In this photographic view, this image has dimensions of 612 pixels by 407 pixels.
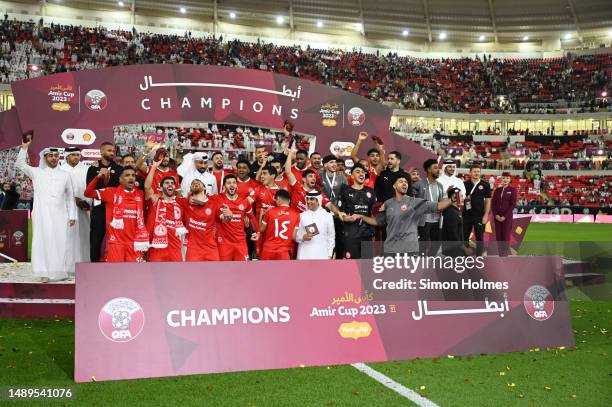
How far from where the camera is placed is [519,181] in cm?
4731

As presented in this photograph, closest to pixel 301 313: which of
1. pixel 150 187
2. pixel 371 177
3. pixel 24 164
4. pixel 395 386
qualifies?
pixel 395 386

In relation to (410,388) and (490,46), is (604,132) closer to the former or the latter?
(490,46)

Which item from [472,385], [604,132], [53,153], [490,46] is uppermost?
[490,46]

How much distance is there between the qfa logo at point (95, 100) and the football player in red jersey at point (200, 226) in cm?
401

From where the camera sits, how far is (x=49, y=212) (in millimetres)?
9531

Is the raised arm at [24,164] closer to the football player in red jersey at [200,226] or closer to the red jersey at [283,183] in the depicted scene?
the football player in red jersey at [200,226]

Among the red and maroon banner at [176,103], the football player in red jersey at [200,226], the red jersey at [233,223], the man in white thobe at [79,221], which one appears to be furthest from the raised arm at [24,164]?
the red jersey at [233,223]

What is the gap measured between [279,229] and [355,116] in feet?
18.4

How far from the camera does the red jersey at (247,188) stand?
8.83 m

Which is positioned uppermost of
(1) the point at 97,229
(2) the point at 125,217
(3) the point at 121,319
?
(2) the point at 125,217

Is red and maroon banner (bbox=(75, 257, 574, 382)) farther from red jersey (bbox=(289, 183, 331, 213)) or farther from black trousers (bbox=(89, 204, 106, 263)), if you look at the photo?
black trousers (bbox=(89, 204, 106, 263))

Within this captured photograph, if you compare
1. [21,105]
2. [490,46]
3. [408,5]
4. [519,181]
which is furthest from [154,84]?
[490,46]

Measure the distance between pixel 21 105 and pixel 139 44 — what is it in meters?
36.4

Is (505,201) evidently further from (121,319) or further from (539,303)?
(121,319)
